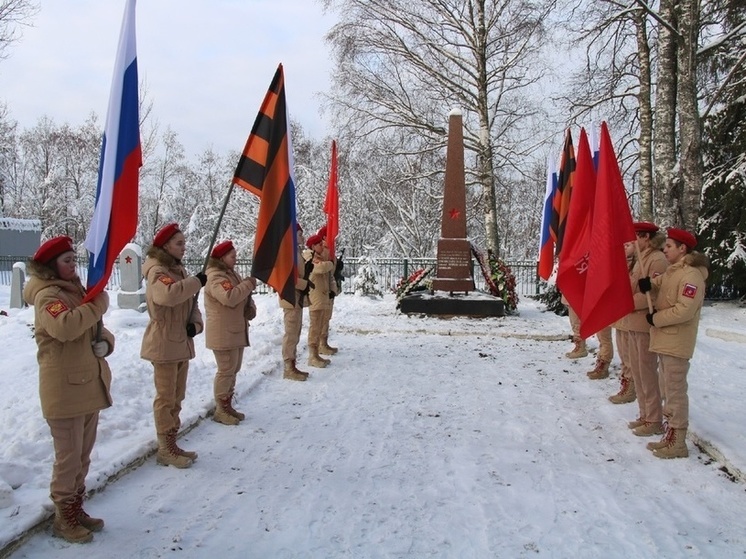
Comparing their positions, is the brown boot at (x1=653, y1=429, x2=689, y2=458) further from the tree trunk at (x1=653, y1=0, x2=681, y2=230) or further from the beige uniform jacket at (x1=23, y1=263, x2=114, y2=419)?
the tree trunk at (x1=653, y1=0, x2=681, y2=230)

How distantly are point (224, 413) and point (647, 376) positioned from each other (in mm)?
3918

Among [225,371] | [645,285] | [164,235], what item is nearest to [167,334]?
[164,235]

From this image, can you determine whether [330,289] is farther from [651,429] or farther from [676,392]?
[676,392]

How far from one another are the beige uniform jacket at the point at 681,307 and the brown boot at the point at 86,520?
417cm

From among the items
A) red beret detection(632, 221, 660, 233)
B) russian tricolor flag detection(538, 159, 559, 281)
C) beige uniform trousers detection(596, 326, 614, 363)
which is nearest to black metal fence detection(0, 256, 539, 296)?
russian tricolor flag detection(538, 159, 559, 281)

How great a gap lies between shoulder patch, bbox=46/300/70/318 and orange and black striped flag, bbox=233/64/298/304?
2.01 metres

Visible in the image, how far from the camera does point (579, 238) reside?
5434mm

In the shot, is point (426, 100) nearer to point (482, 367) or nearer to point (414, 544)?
point (482, 367)

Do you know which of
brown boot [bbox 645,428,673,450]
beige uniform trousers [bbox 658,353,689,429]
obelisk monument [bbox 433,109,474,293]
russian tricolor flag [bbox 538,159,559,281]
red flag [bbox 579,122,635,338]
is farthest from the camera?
obelisk monument [bbox 433,109,474,293]

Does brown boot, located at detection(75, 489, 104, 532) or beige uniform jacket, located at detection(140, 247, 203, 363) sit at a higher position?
beige uniform jacket, located at detection(140, 247, 203, 363)

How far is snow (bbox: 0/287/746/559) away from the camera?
3170 millimetres

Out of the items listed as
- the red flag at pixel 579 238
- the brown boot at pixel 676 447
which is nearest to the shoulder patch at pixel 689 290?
the red flag at pixel 579 238

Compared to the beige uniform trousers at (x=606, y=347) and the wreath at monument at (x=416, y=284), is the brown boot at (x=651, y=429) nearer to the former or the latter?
the beige uniform trousers at (x=606, y=347)

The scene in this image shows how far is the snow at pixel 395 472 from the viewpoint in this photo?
3170 mm
